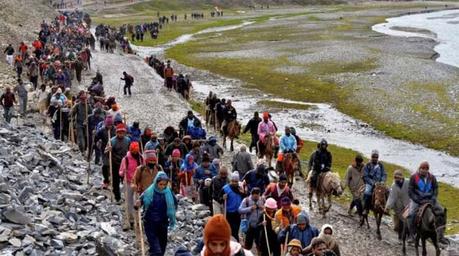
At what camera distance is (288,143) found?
924 inches

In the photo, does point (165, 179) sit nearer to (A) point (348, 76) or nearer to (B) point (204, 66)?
(A) point (348, 76)

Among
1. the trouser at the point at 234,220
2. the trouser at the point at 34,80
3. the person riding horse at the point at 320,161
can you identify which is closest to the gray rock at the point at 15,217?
the trouser at the point at 234,220

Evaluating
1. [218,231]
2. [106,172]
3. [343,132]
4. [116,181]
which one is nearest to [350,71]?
[343,132]

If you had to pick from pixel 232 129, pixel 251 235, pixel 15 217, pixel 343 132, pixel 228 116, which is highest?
pixel 15 217

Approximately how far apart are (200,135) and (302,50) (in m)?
59.5

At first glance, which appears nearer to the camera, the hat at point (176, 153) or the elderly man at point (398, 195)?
the elderly man at point (398, 195)

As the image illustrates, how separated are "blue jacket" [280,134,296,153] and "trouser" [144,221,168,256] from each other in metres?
10.4

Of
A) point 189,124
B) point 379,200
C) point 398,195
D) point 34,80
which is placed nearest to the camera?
point 398,195

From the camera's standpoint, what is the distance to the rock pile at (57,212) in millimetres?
13461

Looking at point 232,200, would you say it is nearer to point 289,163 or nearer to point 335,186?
point 335,186

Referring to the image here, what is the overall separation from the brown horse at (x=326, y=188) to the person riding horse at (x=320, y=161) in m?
0.14

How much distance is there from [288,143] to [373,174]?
4.32 meters

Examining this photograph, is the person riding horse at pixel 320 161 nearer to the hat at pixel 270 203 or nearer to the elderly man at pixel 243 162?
the elderly man at pixel 243 162

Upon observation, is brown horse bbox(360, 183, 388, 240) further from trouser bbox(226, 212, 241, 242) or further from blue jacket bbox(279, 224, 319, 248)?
blue jacket bbox(279, 224, 319, 248)
